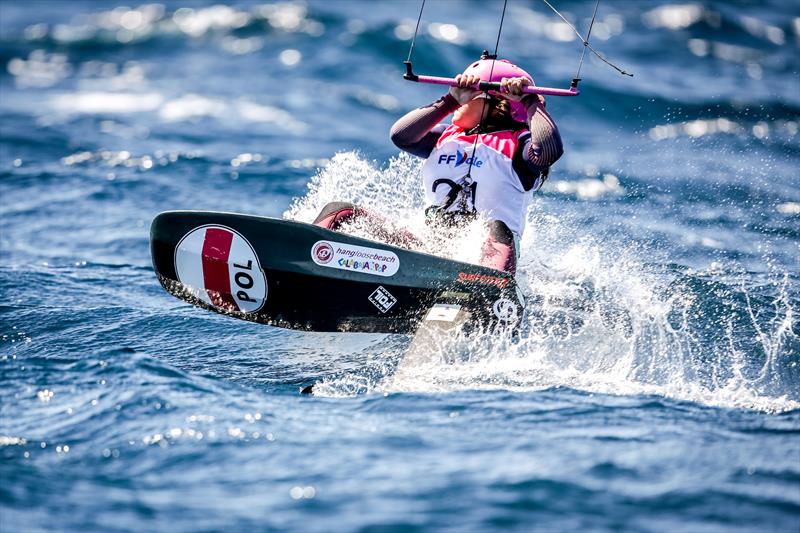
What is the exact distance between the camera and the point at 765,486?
3285 mm

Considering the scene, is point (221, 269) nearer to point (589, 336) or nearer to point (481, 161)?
point (481, 161)

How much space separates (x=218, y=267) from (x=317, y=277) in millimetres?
514

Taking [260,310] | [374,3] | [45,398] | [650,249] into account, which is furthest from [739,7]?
[45,398]

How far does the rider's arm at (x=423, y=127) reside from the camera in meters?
5.14

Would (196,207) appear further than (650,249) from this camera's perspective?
Yes

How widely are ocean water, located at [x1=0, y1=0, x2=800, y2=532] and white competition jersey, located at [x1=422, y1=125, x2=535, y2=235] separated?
22 cm

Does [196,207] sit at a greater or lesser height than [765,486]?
greater

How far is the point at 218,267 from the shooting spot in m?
4.84

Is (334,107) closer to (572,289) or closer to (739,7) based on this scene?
(572,289)

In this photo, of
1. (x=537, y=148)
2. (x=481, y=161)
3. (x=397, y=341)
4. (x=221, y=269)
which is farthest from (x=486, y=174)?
(x=221, y=269)

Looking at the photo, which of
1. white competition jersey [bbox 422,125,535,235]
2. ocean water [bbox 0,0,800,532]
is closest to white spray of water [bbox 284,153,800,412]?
ocean water [bbox 0,0,800,532]

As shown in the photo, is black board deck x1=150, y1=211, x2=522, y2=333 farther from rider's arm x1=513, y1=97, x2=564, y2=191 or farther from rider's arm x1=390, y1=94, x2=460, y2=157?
rider's arm x1=390, y1=94, x2=460, y2=157

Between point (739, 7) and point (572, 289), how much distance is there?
11822 millimetres

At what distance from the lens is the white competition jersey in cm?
509
